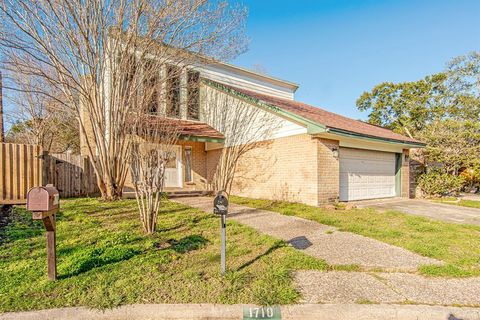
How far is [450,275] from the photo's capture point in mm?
3746

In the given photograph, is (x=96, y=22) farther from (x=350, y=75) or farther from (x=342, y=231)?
(x=350, y=75)

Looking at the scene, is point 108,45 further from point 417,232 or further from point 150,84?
point 417,232

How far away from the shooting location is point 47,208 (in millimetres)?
3084

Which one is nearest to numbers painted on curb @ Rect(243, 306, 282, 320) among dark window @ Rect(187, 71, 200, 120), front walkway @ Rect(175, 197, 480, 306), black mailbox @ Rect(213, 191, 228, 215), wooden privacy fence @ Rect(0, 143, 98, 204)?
front walkway @ Rect(175, 197, 480, 306)

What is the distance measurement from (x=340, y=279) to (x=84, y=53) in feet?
31.1

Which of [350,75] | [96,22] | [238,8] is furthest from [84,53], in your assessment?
[350,75]

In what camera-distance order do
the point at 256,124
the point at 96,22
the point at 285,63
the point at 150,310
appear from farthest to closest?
1. the point at 285,63
2. the point at 256,124
3. the point at 96,22
4. the point at 150,310

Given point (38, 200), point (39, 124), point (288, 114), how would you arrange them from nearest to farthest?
point (38, 200) < point (288, 114) < point (39, 124)

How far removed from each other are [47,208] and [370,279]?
424 centimetres

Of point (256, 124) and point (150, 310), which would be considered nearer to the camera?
point (150, 310)

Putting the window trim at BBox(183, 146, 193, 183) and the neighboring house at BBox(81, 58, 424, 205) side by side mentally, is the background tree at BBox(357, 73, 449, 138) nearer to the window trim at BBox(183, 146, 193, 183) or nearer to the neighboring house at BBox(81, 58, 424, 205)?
the neighboring house at BBox(81, 58, 424, 205)

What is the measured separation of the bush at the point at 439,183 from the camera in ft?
39.7

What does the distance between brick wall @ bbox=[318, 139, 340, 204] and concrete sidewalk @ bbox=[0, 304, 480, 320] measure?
239 inches

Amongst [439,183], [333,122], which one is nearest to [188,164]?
[333,122]
